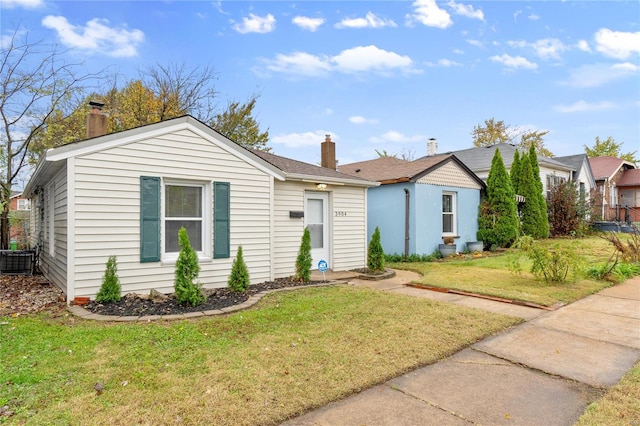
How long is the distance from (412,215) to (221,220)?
6.67 metres

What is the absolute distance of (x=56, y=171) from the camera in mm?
6711

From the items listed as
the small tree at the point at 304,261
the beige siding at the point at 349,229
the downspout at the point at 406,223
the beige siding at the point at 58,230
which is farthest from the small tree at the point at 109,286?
the downspout at the point at 406,223

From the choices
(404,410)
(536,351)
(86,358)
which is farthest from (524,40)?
(86,358)

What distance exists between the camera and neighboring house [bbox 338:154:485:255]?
11297mm

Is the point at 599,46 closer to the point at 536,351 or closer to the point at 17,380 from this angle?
the point at 536,351

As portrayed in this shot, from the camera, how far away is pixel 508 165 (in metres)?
16.5

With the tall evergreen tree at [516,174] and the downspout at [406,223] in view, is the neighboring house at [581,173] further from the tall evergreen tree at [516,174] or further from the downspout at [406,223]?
the downspout at [406,223]

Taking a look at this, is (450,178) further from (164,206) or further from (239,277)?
(164,206)

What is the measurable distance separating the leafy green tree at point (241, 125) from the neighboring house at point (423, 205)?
435 inches

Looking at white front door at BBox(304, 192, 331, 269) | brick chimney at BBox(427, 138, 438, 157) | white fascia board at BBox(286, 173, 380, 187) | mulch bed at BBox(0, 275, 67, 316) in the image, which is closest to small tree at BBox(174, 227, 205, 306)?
mulch bed at BBox(0, 275, 67, 316)

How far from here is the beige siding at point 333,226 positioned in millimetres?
7879

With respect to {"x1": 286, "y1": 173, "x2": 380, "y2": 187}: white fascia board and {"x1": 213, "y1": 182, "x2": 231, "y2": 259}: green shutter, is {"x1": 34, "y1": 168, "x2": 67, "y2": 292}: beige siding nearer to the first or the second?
{"x1": 213, "y1": 182, "x2": 231, "y2": 259}: green shutter

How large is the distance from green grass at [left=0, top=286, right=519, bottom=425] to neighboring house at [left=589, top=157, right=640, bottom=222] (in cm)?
2440

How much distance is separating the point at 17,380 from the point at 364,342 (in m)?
3.07
